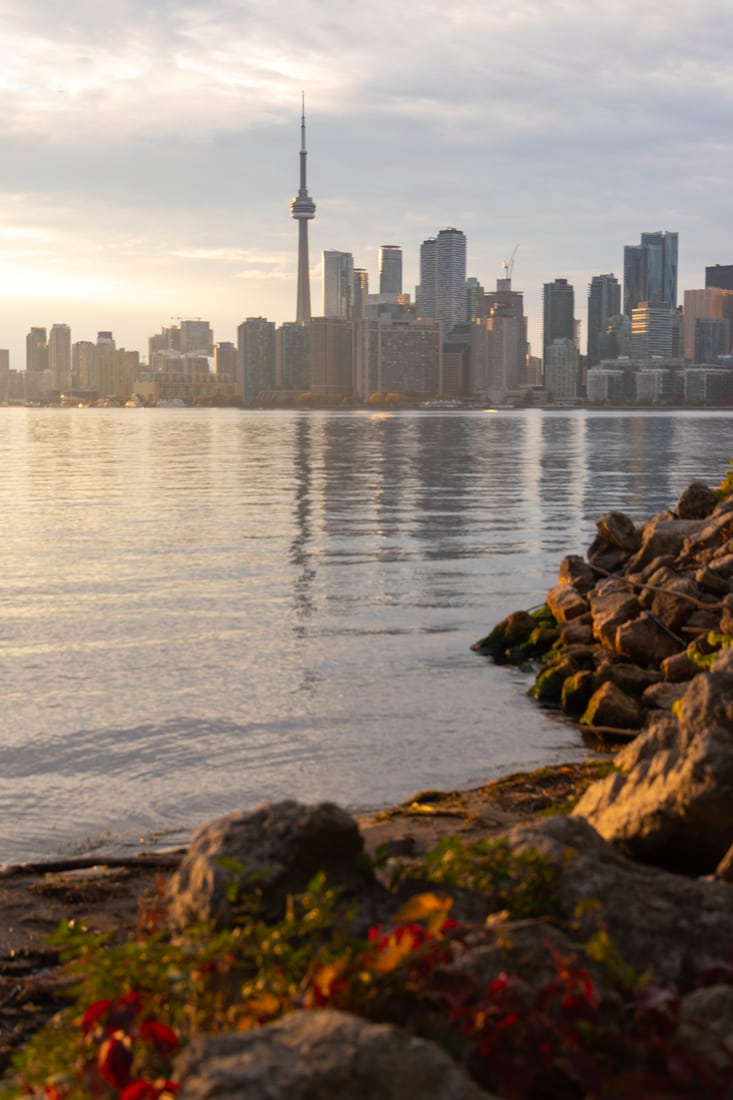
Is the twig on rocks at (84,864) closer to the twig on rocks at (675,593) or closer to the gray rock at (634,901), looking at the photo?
the gray rock at (634,901)

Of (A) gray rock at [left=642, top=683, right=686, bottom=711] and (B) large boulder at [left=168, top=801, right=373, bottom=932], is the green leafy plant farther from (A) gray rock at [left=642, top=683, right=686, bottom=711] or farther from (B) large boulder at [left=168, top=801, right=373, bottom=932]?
(A) gray rock at [left=642, top=683, right=686, bottom=711]

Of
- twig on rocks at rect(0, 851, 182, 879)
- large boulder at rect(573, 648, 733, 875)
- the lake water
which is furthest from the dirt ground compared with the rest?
large boulder at rect(573, 648, 733, 875)

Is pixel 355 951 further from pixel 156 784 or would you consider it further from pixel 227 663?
pixel 227 663

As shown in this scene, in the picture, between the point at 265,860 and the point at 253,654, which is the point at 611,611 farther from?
the point at 265,860

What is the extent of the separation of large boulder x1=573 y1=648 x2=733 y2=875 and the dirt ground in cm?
147

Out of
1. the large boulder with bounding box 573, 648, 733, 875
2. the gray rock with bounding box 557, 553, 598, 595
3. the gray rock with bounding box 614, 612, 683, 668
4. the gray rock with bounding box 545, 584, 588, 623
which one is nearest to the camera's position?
the large boulder with bounding box 573, 648, 733, 875

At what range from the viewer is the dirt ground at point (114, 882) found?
662 centimetres

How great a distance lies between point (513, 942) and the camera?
403 cm

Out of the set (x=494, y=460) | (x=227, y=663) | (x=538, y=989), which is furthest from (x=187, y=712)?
(x=494, y=460)

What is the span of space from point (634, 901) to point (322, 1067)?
1.90 meters

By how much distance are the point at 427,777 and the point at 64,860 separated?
4.20 metres

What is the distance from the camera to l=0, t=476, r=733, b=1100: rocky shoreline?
3113 millimetres

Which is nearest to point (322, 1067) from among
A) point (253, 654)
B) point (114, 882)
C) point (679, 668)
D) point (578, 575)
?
point (114, 882)

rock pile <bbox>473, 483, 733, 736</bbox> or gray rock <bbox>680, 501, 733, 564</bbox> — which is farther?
gray rock <bbox>680, 501, 733, 564</bbox>
